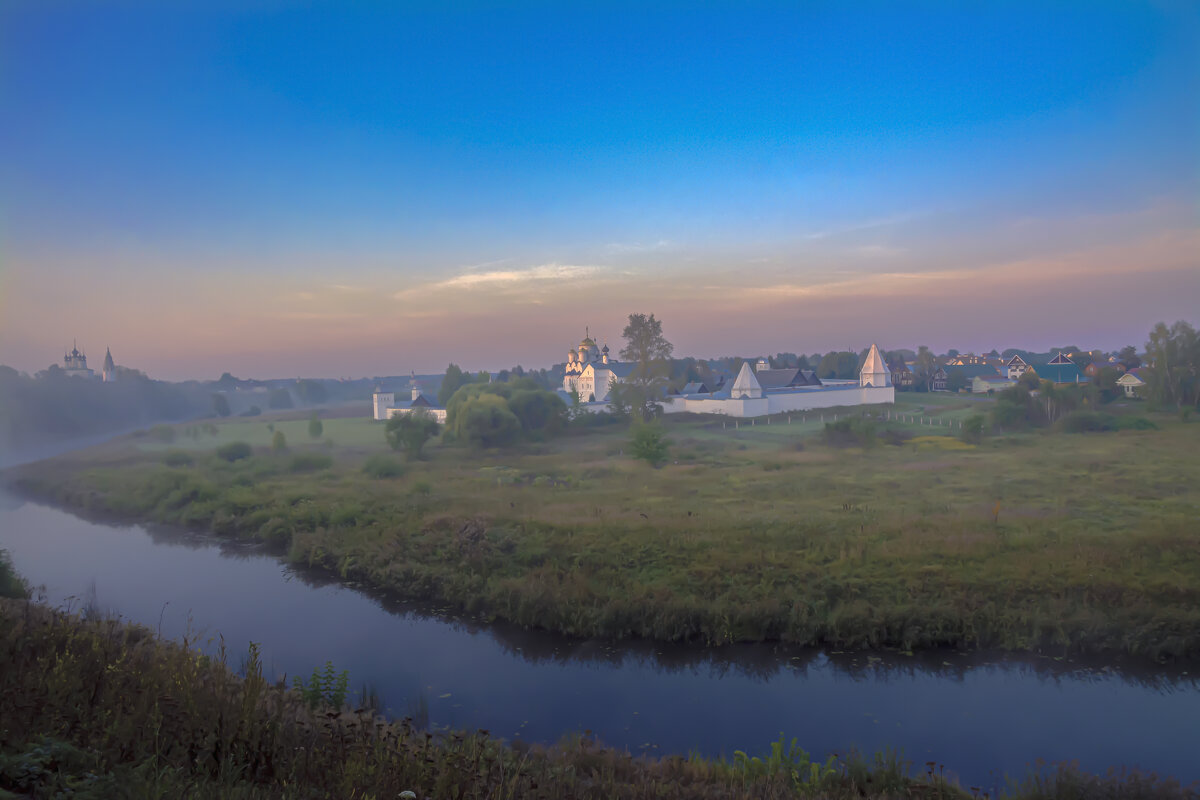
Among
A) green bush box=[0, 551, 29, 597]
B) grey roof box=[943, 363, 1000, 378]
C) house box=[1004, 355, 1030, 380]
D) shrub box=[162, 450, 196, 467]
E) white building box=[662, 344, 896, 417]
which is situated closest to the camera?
green bush box=[0, 551, 29, 597]

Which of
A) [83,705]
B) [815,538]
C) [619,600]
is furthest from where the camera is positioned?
[815,538]

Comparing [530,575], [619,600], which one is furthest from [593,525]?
[619,600]

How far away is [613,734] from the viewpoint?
8.54m

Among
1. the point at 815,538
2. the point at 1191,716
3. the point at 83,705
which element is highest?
the point at 83,705

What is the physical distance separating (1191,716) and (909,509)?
8.97 m

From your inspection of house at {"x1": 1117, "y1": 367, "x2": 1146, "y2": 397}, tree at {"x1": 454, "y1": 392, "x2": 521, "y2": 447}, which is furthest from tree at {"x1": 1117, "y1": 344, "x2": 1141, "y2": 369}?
tree at {"x1": 454, "y1": 392, "x2": 521, "y2": 447}

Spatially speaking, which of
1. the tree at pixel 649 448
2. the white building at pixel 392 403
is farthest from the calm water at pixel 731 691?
the white building at pixel 392 403

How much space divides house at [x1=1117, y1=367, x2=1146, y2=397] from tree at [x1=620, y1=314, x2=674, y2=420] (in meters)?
27.0

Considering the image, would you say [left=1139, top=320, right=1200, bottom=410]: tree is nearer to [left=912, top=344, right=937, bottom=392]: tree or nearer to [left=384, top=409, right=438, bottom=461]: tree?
[left=912, top=344, right=937, bottom=392]: tree

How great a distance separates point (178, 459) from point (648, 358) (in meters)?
29.6

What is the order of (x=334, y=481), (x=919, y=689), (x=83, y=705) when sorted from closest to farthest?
(x=83, y=705), (x=919, y=689), (x=334, y=481)

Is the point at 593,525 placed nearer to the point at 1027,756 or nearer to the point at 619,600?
the point at 619,600

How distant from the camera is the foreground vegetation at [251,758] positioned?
3678mm

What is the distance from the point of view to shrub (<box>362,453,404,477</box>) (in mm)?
27259
